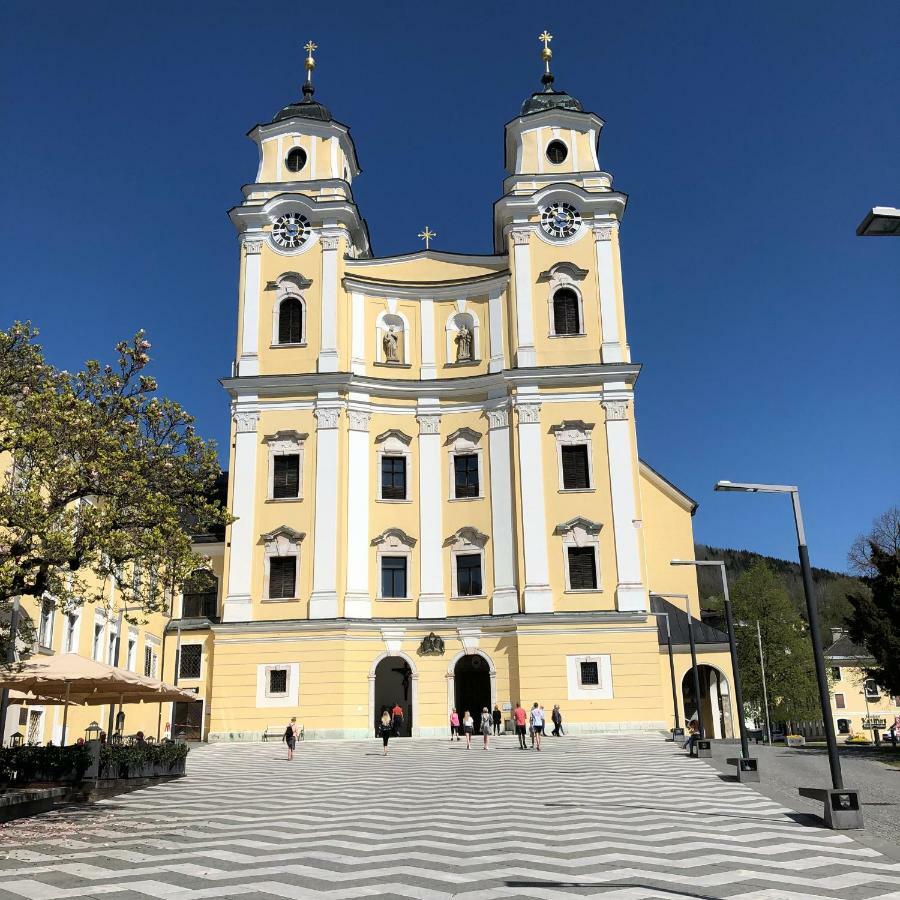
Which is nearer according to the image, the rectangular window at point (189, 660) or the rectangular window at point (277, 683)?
the rectangular window at point (277, 683)

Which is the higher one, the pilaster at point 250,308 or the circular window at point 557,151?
the circular window at point 557,151

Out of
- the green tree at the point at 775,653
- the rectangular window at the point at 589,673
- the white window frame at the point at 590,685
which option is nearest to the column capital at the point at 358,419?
the white window frame at the point at 590,685

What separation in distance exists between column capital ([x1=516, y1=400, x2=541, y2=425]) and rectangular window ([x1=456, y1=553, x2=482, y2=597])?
641cm

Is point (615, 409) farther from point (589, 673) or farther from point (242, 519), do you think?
point (242, 519)

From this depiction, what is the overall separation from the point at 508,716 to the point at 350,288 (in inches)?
831

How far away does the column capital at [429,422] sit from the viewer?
43688mm

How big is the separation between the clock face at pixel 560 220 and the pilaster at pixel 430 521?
34.6 ft

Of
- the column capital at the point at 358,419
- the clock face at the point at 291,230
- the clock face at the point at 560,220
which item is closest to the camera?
the column capital at the point at 358,419

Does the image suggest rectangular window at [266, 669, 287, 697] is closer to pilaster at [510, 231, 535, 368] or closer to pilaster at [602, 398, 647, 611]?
pilaster at [602, 398, 647, 611]

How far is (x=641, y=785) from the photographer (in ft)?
66.7

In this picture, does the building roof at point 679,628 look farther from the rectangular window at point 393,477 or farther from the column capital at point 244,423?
the column capital at point 244,423

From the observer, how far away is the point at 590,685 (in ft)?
128

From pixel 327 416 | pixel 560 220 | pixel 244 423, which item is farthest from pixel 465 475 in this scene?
pixel 560 220

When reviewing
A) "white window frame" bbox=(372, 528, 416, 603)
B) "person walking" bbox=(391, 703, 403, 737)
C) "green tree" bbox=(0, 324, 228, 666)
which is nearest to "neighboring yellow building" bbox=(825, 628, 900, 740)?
"white window frame" bbox=(372, 528, 416, 603)
